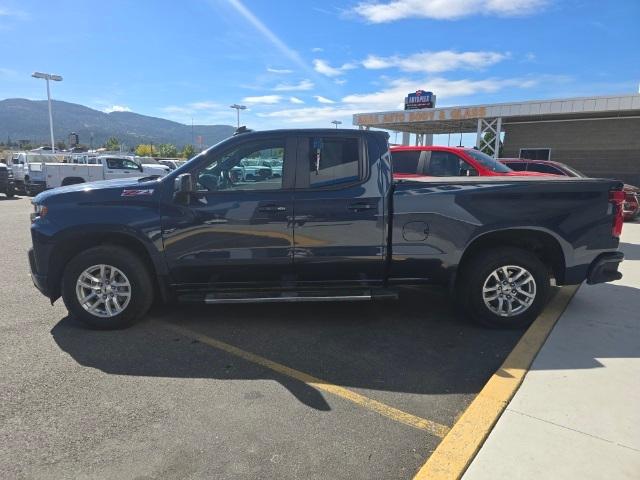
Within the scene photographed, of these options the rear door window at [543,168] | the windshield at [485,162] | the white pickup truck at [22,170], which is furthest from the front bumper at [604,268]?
the white pickup truck at [22,170]

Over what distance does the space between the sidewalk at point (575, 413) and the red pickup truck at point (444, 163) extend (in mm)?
4152

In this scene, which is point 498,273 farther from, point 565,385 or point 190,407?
point 190,407

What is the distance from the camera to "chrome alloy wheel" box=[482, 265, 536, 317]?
4684 millimetres

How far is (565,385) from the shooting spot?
343 centimetres

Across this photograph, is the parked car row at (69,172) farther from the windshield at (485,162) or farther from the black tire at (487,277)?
the black tire at (487,277)

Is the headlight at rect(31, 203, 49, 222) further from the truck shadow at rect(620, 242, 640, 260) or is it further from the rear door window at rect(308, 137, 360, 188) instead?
the truck shadow at rect(620, 242, 640, 260)

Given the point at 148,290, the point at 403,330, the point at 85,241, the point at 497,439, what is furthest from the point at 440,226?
the point at 85,241

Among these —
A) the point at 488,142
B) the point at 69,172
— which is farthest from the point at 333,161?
the point at 488,142

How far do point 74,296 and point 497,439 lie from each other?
395cm

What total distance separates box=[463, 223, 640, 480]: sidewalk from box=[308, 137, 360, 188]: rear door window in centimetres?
241

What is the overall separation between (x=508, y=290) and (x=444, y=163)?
4408mm

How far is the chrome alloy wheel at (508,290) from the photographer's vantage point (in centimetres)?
468

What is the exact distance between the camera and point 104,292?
4.54 metres

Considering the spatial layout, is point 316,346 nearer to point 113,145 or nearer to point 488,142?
point 488,142
